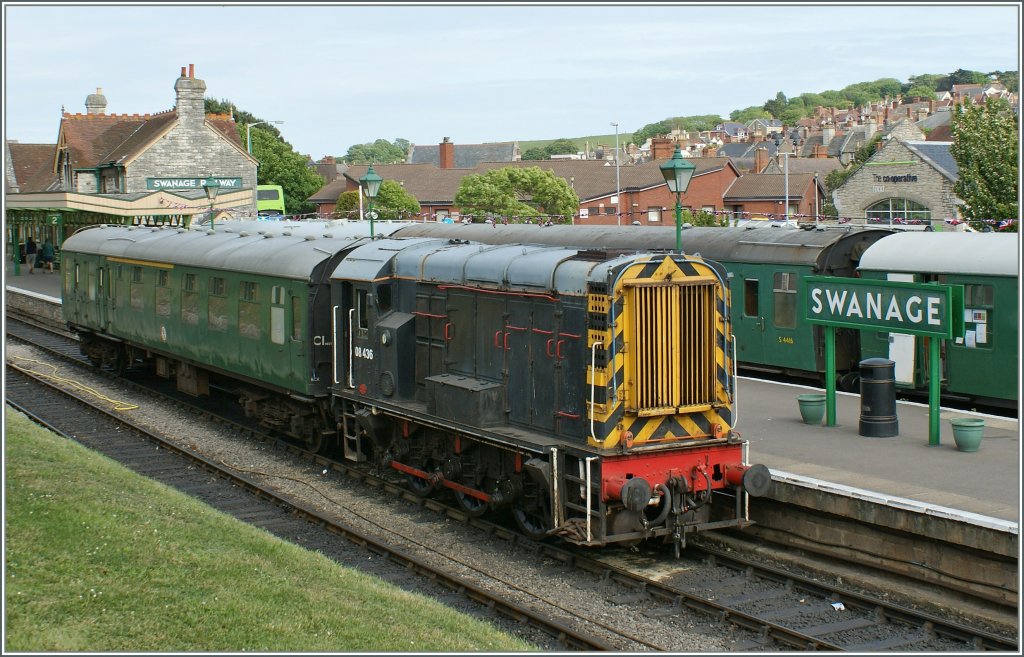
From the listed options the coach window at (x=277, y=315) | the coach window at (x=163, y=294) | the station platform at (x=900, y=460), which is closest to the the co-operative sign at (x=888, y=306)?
the station platform at (x=900, y=460)

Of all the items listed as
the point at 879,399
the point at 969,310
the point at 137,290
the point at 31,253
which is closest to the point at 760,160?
the point at 31,253

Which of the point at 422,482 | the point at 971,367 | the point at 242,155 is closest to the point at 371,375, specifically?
the point at 422,482

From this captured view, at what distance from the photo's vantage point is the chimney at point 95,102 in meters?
77.2

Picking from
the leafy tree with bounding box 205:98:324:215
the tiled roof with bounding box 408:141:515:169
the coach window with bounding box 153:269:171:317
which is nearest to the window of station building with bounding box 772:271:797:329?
the coach window with bounding box 153:269:171:317

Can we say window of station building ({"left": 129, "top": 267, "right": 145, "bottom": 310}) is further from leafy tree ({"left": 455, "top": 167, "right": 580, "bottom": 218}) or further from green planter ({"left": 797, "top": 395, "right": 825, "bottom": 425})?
leafy tree ({"left": 455, "top": 167, "right": 580, "bottom": 218})

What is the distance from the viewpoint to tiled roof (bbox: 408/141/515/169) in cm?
14350

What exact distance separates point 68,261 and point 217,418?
10478mm

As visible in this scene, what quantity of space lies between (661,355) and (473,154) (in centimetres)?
13427

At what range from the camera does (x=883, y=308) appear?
16109 mm

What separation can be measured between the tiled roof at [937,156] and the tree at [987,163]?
19.0 meters

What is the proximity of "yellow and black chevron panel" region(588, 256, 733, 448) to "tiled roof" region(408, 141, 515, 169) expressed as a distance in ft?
424

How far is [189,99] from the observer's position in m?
60.0

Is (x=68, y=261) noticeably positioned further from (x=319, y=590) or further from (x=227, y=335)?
(x=319, y=590)

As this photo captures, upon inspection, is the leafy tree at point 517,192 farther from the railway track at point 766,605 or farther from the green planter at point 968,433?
the railway track at point 766,605
